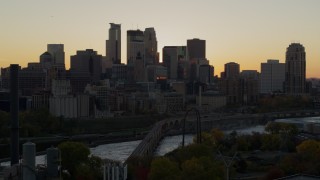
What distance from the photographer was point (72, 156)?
1778cm

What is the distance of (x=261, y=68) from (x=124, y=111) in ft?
171

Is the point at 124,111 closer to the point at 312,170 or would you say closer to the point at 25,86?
the point at 25,86

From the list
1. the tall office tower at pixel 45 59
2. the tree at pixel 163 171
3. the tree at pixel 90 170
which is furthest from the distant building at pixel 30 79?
the tree at pixel 163 171

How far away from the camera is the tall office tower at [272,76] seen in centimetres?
10250

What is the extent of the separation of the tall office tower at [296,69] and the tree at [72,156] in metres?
72.3

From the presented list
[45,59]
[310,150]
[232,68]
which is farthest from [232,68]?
[310,150]

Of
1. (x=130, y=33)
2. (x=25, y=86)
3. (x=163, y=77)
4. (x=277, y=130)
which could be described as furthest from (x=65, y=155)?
(x=130, y=33)

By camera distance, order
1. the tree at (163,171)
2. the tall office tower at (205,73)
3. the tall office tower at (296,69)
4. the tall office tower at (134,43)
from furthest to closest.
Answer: the tall office tower at (134,43)
the tall office tower at (205,73)
the tall office tower at (296,69)
the tree at (163,171)

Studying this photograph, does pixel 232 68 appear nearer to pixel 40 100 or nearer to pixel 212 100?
pixel 212 100

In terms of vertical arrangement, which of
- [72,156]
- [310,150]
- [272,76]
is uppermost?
[272,76]

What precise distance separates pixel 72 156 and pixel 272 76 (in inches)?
3475

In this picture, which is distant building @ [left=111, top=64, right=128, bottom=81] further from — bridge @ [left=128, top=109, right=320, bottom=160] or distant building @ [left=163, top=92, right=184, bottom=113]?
bridge @ [left=128, top=109, right=320, bottom=160]

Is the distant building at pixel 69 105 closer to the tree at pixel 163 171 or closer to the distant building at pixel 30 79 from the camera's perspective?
the distant building at pixel 30 79

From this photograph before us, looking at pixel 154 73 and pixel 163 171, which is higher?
pixel 154 73
